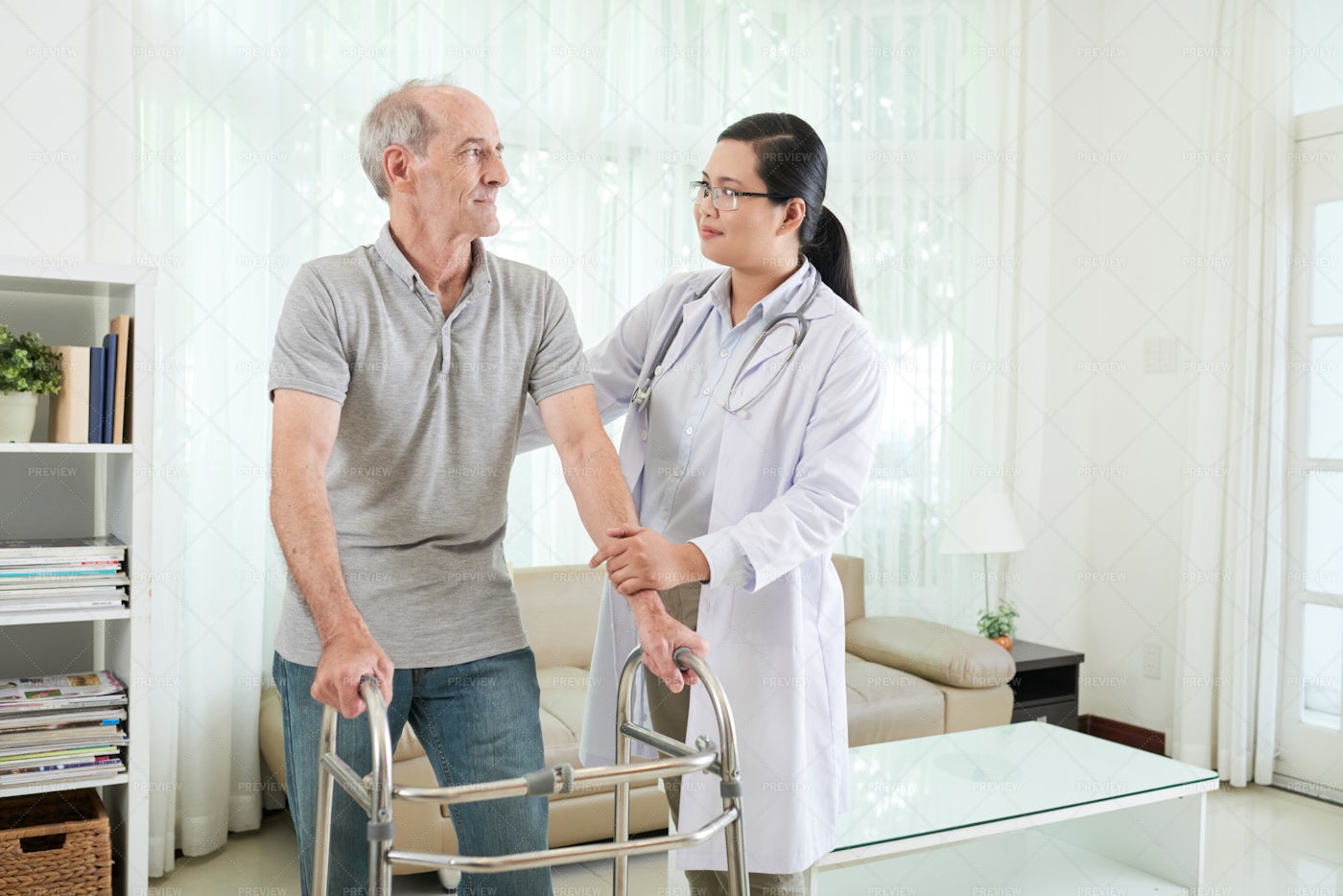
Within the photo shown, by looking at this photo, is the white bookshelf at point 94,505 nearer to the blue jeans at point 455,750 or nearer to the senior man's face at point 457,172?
the blue jeans at point 455,750

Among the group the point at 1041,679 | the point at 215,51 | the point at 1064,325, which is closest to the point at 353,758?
the point at 215,51

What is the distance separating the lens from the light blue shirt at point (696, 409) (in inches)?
77.4

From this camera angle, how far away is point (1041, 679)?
175 inches

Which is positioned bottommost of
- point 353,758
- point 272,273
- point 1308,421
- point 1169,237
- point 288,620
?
point 353,758

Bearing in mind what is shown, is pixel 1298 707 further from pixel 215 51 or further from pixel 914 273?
pixel 215 51

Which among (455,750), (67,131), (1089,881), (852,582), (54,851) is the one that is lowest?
(1089,881)

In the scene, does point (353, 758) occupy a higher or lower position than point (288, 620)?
lower

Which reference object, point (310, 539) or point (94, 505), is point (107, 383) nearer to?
point (94, 505)

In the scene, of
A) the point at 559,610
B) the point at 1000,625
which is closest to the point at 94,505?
the point at 559,610

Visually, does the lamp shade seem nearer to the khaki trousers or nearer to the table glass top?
the table glass top

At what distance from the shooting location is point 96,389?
2598mm

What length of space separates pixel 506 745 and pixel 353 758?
213 millimetres

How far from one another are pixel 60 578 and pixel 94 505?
397 mm

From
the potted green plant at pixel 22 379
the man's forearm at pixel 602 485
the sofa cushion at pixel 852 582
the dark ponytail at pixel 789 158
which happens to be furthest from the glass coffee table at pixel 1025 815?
the potted green plant at pixel 22 379
